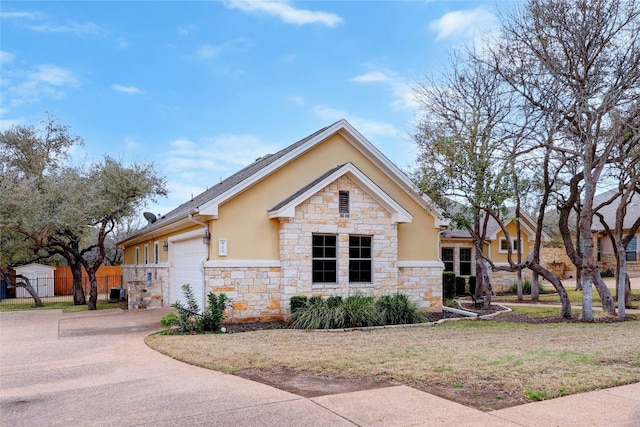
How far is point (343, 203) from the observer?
1466 cm

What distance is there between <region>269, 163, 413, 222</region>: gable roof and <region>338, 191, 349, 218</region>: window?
48cm

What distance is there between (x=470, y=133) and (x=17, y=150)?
85.0 feet

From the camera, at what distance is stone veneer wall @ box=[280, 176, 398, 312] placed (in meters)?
13.9

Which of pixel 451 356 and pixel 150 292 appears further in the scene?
pixel 150 292

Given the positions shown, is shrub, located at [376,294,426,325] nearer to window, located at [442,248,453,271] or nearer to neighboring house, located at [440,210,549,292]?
neighboring house, located at [440,210,549,292]

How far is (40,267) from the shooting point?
1240 inches

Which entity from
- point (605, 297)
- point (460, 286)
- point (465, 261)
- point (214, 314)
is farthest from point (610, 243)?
point (214, 314)

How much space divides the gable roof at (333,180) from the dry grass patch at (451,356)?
3.24 metres

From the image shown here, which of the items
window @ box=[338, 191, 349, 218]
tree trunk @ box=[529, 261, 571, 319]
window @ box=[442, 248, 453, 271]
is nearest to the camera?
window @ box=[338, 191, 349, 218]

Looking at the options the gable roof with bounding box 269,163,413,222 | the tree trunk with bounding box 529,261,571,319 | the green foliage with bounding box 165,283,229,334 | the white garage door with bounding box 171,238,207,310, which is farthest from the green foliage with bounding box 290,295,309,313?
the tree trunk with bounding box 529,261,571,319

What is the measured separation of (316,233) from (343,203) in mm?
1171

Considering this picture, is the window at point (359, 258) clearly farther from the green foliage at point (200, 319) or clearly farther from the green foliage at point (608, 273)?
the green foliage at point (608, 273)

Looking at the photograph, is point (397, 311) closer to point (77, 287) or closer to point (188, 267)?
point (188, 267)

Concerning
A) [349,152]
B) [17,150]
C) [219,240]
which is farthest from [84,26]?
[17,150]
